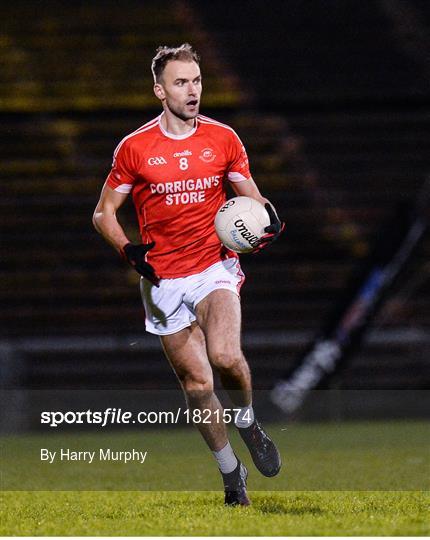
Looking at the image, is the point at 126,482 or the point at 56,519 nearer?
the point at 56,519

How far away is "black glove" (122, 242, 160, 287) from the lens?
21.3ft

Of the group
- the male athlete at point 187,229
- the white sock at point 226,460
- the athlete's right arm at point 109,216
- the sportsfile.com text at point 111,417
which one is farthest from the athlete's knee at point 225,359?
the sportsfile.com text at point 111,417

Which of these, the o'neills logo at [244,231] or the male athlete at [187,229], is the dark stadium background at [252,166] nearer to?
the male athlete at [187,229]

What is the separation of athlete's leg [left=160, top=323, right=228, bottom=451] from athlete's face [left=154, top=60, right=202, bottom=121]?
1.29m

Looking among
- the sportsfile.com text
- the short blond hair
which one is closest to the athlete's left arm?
the short blond hair

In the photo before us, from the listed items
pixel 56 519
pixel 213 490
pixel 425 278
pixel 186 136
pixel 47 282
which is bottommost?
pixel 47 282

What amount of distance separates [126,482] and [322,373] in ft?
13.9

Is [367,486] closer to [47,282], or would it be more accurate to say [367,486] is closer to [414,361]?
[414,361]

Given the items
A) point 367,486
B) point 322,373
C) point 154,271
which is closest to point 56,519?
point 154,271

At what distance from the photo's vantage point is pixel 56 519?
6172 millimetres

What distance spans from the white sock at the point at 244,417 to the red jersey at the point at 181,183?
2.69ft

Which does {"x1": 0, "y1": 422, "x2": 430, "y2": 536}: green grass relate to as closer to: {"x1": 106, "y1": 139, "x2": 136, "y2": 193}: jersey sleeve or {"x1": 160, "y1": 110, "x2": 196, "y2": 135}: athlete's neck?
{"x1": 106, "y1": 139, "x2": 136, "y2": 193}: jersey sleeve

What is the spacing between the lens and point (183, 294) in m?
6.79

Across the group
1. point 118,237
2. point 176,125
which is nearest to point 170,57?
point 176,125
